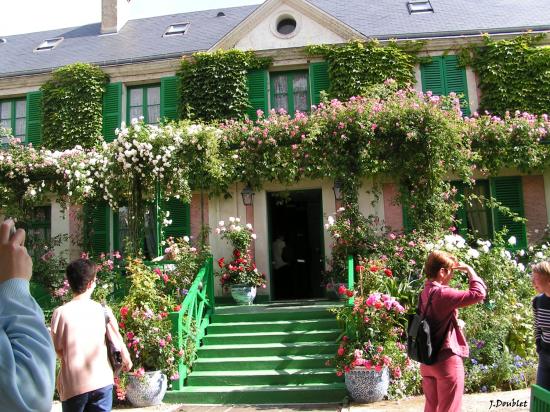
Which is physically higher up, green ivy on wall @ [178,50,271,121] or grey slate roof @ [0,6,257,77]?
grey slate roof @ [0,6,257,77]

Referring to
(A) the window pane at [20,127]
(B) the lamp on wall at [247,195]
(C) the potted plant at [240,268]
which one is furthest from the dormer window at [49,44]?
(C) the potted plant at [240,268]

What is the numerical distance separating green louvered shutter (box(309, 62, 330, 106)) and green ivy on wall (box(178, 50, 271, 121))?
995 millimetres

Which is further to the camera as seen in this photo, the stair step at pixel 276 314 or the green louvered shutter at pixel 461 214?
the green louvered shutter at pixel 461 214

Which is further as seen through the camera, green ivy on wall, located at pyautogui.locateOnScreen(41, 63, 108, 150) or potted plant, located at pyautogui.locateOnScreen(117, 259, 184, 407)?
green ivy on wall, located at pyautogui.locateOnScreen(41, 63, 108, 150)

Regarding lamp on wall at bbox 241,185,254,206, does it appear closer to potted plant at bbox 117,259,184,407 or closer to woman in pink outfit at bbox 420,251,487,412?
potted plant at bbox 117,259,184,407

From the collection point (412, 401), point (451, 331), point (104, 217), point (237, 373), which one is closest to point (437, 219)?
point (412, 401)

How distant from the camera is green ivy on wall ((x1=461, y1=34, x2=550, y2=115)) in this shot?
407 inches

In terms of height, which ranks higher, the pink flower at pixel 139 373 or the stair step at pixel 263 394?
the pink flower at pixel 139 373

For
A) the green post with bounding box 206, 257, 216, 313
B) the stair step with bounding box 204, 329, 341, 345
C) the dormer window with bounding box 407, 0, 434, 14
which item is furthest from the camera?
the dormer window with bounding box 407, 0, 434, 14

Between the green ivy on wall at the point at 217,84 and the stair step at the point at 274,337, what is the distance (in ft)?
16.8

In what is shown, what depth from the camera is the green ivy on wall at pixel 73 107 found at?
11.5m

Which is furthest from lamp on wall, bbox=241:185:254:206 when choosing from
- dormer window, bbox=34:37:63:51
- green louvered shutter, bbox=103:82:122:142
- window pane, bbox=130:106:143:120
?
dormer window, bbox=34:37:63:51

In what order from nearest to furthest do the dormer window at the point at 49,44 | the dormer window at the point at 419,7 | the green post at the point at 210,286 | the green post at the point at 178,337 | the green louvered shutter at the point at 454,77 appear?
the green post at the point at 178,337
the green post at the point at 210,286
the green louvered shutter at the point at 454,77
the dormer window at the point at 419,7
the dormer window at the point at 49,44

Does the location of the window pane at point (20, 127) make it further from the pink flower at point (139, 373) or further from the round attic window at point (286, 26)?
the pink flower at point (139, 373)
